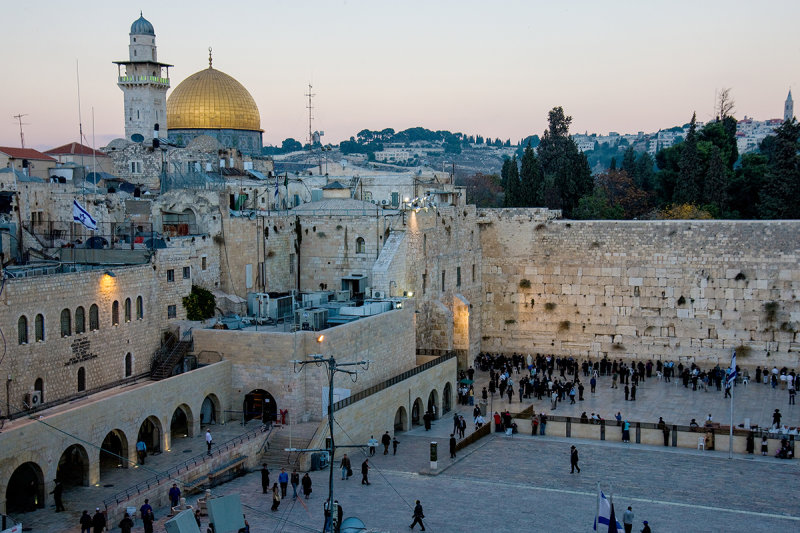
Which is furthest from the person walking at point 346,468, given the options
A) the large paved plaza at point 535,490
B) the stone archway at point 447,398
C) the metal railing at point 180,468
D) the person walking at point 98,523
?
the stone archway at point 447,398

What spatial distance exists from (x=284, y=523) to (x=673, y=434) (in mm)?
11718

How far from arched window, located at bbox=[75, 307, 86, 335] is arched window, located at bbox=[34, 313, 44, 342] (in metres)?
1.11

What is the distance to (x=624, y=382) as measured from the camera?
109ft

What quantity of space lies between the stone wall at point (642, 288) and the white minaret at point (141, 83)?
2079 cm

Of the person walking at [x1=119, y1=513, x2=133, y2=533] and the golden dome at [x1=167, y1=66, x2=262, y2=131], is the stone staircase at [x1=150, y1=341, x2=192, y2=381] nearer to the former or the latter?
the person walking at [x1=119, y1=513, x2=133, y2=533]

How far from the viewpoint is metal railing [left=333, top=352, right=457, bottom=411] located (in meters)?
23.2

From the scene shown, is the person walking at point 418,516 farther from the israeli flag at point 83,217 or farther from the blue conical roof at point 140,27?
the blue conical roof at point 140,27

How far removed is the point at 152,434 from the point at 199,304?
541 centimetres

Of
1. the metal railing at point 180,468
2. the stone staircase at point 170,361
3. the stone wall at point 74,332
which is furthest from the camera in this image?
the stone staircase at point 170,361

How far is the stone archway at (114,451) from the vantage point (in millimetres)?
20227

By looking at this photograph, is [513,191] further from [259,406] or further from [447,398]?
[259,406]

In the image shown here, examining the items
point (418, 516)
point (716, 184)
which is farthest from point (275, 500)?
point (716, 184)

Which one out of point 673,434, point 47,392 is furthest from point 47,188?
point 673,434

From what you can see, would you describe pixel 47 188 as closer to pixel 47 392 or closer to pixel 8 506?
pixel 47 392
